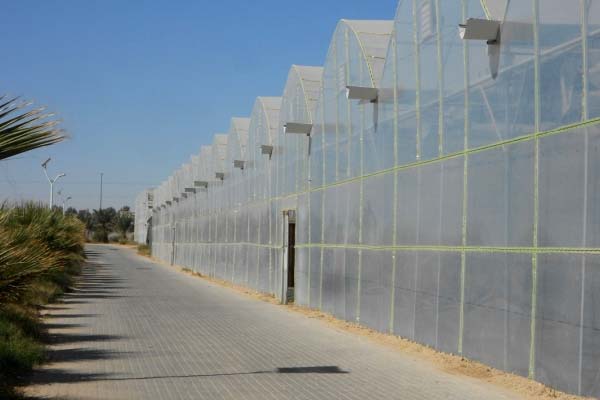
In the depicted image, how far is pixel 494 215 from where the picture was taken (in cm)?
1145

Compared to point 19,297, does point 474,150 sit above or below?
above

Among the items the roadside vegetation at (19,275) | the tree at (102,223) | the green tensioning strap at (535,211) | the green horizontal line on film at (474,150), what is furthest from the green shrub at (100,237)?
the green tensioning strap at (535,211)

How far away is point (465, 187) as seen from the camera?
12.4 meters

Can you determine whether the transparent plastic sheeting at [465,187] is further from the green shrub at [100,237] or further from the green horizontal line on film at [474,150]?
the green shrub at [100,237]

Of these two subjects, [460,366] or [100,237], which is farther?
[100,237]

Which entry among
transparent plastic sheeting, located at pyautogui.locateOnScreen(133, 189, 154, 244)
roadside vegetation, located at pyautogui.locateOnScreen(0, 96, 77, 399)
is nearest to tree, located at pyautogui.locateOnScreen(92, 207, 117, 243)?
transparent plastic sheeting, located at pyautogui.locateOnScreen(133, 189, 154, 244)

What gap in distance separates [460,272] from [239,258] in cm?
2220

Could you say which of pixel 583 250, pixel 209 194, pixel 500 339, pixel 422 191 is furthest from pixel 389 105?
pixel 209 194

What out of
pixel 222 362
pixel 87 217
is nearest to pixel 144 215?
pixel 87 217

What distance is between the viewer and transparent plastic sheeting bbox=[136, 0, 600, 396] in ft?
31.2

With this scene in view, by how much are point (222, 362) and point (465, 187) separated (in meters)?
4.73

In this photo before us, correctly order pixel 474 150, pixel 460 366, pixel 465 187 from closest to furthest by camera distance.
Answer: pixel 460 366, pixel 474 150, pixel 465 187

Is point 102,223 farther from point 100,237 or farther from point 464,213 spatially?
point 464,213

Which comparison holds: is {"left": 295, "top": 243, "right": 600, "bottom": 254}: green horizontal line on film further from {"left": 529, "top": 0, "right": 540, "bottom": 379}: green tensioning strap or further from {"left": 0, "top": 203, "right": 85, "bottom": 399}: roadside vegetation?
{"left": 0, "top": 203, "right": 85, "bottom": 399}: roadside vegetation
